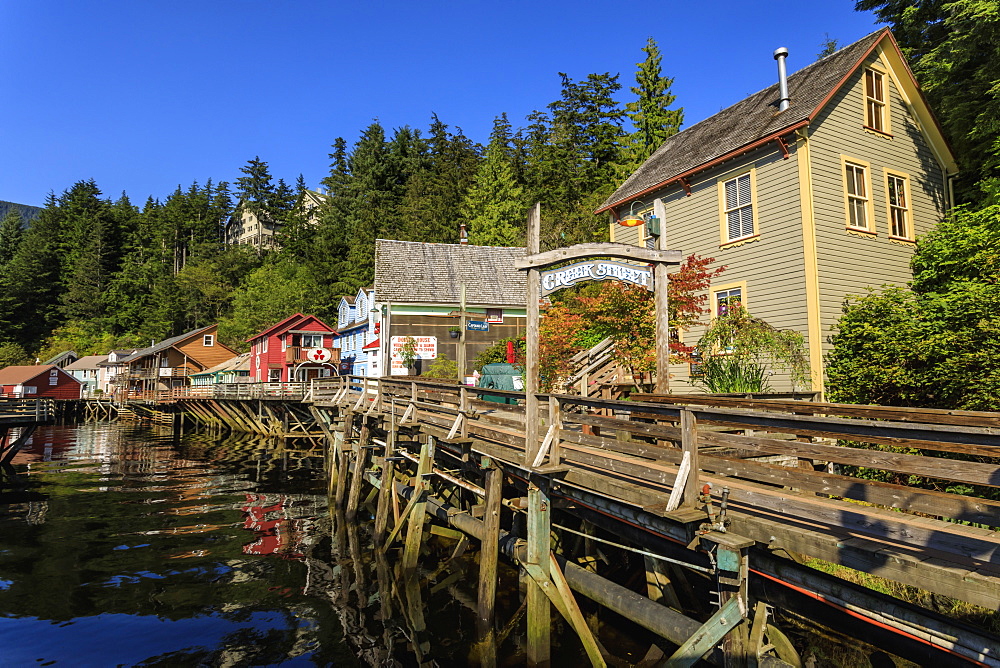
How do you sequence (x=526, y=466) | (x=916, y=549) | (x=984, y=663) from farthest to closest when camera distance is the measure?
(x=526, y=466)
(x=916, y=549)
(x=984, y=663)

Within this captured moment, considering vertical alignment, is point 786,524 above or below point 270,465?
above

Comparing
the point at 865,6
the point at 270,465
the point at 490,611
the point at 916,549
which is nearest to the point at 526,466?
the point at 490,611

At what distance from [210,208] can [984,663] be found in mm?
114735

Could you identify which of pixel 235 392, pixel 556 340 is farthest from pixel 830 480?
pixel 235 392

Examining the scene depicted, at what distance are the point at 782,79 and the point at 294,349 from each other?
40.9 m

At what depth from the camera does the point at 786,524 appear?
493 centimetres

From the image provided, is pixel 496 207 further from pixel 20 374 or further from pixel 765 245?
pixel 20 374

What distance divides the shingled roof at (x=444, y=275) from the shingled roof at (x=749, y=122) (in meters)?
11.0

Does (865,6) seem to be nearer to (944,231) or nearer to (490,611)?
(944,231)

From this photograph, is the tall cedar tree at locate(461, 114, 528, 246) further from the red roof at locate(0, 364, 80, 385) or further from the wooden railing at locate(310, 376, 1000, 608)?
the red roof at locate(0, 364, 80, 385)

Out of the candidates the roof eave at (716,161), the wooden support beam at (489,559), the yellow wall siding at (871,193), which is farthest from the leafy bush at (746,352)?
the wooden support beam at (489,559)

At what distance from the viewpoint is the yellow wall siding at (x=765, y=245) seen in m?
15.1

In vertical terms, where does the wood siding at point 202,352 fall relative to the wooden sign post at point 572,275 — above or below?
above

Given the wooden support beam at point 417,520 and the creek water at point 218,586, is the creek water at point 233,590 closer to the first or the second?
the creek water at point 218,586
